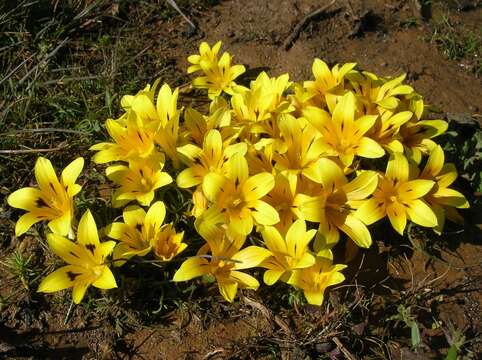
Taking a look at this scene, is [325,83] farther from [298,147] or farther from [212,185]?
[212,185]

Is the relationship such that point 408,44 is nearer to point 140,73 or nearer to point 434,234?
point 434,234

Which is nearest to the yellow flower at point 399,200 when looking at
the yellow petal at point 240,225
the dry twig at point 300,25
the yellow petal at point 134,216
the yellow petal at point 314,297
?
the yellow petal at point 314,297

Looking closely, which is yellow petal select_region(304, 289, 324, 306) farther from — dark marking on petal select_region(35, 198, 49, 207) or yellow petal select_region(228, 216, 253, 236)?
dark marking on petal select_region(35, 198, 49, 207)

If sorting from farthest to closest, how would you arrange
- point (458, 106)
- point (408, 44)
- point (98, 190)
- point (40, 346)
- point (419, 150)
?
point (408, 44)
point (458, 106)
point (98, 190)
point (419, 150)
point (40, 346)

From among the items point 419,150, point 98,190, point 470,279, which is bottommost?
point 470,279

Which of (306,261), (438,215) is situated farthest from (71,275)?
(438,215)

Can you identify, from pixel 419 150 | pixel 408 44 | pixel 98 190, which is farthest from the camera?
pixel 408 44

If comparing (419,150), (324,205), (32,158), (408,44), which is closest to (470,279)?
(419,150)

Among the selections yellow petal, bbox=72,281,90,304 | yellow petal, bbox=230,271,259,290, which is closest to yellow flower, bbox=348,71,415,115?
yellow petal, bbox=230,271,259,290
